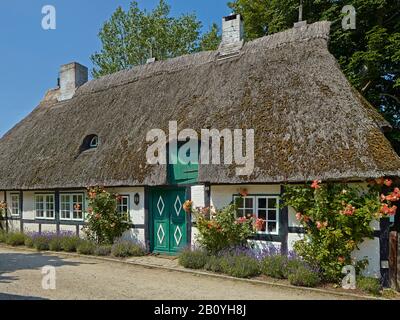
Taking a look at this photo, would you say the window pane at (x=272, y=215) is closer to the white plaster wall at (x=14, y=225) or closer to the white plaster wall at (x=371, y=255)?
the white plaster wall at (x=371, y=255)

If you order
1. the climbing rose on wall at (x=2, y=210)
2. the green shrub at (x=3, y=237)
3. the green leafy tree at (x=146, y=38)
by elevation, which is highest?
the green leafy tree at (x=146, y=38)

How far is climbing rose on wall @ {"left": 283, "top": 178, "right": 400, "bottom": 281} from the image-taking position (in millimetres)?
6805

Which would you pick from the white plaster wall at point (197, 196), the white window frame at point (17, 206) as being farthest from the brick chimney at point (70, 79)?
the white plaster wall at point (197, 196)

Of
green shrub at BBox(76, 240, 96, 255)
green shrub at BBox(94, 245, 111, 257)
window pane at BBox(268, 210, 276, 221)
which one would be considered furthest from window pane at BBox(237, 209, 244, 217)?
green shrub at BBox(76, 240, 96, 255)

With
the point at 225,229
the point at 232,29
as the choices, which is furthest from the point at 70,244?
the point at 232,29

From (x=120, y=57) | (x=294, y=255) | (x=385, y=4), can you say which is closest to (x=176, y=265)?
(x=294, y=255)

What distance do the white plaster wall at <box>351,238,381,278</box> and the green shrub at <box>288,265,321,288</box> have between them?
3.23 ft

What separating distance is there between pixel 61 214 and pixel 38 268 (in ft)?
13.5

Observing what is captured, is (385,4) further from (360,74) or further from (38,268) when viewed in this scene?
(38,268)

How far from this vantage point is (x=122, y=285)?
7.07 meters

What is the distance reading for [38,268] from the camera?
8.60 meters

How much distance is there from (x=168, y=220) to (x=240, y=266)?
3065mm

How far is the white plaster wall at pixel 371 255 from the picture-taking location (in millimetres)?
7055

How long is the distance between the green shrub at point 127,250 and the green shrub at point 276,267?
12.5 ft
